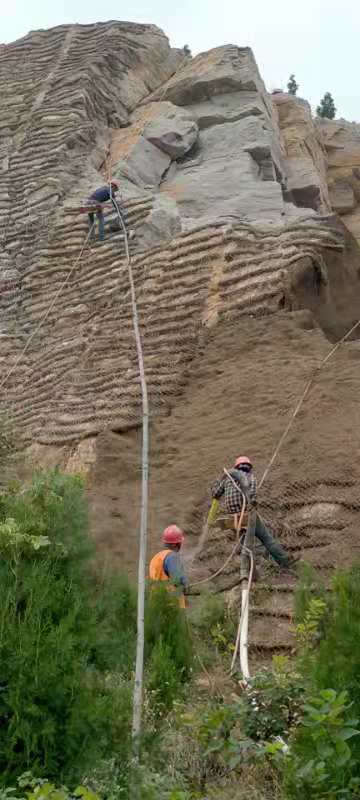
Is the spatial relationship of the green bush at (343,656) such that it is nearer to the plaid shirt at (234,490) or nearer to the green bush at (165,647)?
the green bush at (165,647)

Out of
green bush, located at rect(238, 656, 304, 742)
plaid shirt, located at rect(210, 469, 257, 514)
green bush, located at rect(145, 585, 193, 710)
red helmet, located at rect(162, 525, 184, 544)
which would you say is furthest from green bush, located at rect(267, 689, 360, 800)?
plaid shirt, located at rect(210, 469, 257, 514)

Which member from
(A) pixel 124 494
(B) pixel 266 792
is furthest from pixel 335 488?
(B) pixel 266 792

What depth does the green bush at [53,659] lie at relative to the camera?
13.0 feet

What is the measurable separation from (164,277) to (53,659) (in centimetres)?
950

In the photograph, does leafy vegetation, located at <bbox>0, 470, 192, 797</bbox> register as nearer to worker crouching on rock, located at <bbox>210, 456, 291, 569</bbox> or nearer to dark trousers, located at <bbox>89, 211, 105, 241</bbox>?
worker crouching on rock, located at <bbox>210, 456, 291, 569</bbox>

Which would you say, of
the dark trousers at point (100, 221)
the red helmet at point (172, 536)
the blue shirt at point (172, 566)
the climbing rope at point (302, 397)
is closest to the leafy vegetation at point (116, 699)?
the blue shirt at point (172, 566)

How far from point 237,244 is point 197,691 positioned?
8.14 m

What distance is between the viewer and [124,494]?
10.1 metres

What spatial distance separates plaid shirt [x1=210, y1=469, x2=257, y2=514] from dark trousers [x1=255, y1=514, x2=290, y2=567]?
0.96 ft

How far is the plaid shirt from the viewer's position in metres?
8.41

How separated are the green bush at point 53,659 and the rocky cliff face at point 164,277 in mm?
3914

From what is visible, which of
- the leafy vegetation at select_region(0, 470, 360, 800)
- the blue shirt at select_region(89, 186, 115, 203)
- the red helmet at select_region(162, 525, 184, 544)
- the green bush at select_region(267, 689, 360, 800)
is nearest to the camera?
the green bush at select_region(267, 689, 360, 800)

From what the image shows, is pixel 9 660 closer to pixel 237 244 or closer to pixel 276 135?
pixel 237 244

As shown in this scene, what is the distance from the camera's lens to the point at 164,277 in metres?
13.2
